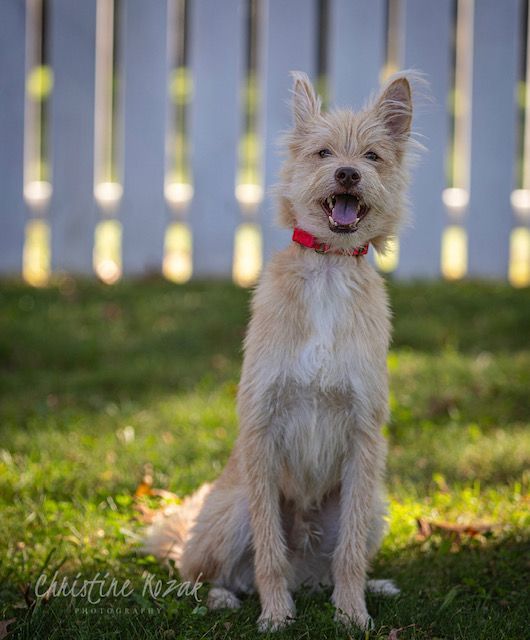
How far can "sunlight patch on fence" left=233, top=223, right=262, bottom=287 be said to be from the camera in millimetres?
8055

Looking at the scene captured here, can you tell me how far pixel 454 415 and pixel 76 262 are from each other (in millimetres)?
4252

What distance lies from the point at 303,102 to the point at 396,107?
0.35m

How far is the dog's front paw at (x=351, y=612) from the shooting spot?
300 centimetres

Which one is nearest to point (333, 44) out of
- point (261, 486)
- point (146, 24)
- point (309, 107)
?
point (146, 24)

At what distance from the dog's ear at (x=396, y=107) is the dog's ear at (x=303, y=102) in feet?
0.78

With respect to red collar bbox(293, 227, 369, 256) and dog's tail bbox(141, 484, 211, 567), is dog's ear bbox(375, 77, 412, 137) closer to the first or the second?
red collar bbox(293, 227, 369, 256)

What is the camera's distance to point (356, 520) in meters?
3.13

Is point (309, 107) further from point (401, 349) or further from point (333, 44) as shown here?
point (333, 44)

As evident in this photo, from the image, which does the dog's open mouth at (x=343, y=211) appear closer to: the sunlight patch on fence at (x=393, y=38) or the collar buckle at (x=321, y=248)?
the collar buckle at (x=321, y=248)

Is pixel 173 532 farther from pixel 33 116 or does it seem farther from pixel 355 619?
pixel 33 116

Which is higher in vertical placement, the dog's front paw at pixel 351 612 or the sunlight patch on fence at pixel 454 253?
the sunlight patch on fence at pixel 454 253

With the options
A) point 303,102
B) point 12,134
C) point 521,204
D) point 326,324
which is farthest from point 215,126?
point 326,324

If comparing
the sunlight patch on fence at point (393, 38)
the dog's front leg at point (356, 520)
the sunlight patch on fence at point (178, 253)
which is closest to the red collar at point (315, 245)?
the dog's front leg at point (356, 520)

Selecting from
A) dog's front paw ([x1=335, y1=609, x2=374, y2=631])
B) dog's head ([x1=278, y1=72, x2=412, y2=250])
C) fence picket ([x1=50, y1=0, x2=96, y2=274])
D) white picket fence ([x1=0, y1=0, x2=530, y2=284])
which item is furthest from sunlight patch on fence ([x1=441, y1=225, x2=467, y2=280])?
dog's front paw ([x1=335, y1=609, x2=374, y2=631])
